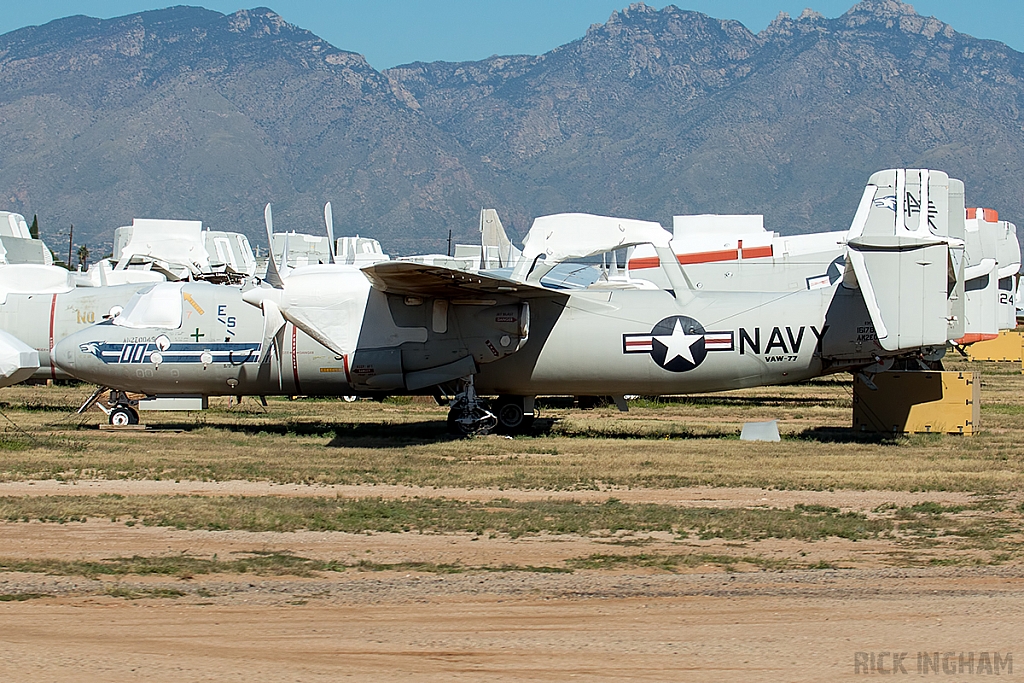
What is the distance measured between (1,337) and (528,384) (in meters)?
8.95

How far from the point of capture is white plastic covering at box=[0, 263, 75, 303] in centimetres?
2739

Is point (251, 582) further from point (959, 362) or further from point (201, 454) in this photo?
point (959, 362)

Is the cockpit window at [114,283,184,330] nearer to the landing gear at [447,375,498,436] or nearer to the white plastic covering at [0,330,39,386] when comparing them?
the white plastic covering at [0,330,39,386]

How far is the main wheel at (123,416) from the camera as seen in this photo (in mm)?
24609

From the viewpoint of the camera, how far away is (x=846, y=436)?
75.5ft

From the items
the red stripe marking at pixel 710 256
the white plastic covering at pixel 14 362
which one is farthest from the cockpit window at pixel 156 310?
the red stripe marking at pixel 710 256

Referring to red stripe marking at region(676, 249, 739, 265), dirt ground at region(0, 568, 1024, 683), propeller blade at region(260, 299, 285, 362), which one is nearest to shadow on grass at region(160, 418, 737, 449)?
propeller blade at region(260, 299, 285, 362)

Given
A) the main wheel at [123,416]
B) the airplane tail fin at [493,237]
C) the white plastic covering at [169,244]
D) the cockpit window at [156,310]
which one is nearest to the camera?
the cockpit window at [156,310]

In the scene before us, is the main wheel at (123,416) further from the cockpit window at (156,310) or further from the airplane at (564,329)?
the cockpit window at (156,310)

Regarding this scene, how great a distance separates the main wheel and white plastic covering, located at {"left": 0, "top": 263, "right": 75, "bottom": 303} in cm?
375

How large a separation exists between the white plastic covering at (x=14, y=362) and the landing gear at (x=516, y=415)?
8.39 m

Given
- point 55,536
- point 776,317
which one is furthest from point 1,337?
point 776,317

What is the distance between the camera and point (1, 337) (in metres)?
20.2

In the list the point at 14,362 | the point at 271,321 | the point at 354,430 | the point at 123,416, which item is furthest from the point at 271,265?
the point at 123,416
